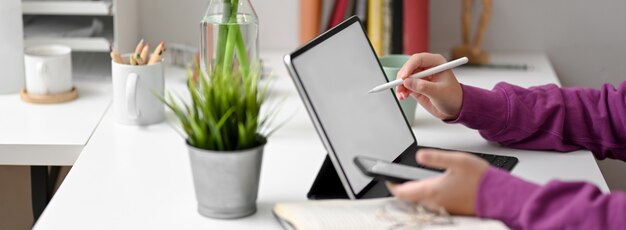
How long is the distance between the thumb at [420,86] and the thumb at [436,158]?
0.33 m

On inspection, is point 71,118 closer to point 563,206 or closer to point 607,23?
point 563,206

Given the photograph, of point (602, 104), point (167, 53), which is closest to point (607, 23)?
point (602, 104)

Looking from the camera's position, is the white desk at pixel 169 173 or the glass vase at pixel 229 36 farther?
the glass vase at pixel 229 36

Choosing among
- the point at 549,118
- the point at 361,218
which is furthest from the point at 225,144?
the point at 549,118

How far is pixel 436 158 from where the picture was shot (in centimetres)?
93

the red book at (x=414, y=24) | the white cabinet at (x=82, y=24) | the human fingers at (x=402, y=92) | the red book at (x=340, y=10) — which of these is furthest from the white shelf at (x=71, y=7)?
the human fingers at (x=402, y=92)

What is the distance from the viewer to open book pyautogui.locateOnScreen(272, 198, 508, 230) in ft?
3.11

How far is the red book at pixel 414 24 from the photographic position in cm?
190

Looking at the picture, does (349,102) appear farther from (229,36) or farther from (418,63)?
(229,36)

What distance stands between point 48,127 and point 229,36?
1.09 feet

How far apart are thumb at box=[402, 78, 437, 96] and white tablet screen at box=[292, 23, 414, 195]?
43 millimetres

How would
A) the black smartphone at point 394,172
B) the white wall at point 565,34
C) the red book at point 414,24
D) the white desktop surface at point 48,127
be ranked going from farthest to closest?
1. the white wall at point 565,34
2. the red book at point 414,24
3. the white desktop surface at point 48,127
4. the black smartphone at point 394,172

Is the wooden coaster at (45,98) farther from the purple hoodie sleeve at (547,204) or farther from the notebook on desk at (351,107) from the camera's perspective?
the purple hoodie sleeve at (547,204)

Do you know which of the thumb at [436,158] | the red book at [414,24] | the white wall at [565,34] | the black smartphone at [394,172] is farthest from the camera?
the white wall at [565,34]
